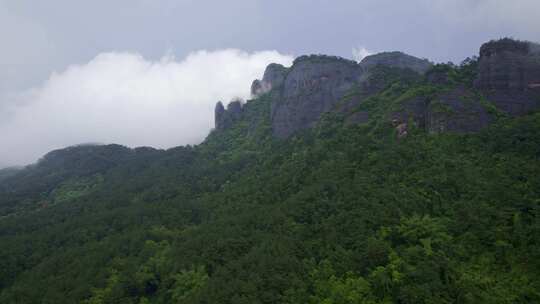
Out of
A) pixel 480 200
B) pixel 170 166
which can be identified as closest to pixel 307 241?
pixel 480 200

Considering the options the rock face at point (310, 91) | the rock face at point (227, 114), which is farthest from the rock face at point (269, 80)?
the rock face at point (310, 91)

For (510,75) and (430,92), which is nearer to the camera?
(510,75)

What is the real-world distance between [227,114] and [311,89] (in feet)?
91.8

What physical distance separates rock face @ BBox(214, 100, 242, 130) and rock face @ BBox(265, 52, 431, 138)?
1476cm

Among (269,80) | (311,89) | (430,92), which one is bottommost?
(430,92)

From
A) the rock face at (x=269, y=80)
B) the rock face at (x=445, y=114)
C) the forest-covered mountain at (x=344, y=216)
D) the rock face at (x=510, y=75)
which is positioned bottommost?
the forest-covered mountain at (x=344, y=216)

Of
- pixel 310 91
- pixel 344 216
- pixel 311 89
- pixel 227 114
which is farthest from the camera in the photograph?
pixel 227 114

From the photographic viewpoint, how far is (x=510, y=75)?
49.9 meters

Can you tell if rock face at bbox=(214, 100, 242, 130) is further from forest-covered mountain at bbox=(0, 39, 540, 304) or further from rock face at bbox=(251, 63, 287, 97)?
forest-covered mountain at bbox=(0, 39, 540, 304)

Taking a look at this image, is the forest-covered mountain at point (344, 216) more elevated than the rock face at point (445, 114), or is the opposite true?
the rock face at point (445, 114)

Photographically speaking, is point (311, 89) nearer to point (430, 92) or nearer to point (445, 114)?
point (430, 92)

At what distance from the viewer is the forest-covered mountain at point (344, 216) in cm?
2828

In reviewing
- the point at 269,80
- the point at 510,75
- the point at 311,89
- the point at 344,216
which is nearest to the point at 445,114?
the point at 510,75

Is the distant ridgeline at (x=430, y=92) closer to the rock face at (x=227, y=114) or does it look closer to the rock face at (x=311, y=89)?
the rock face at (x=311, y=89)
